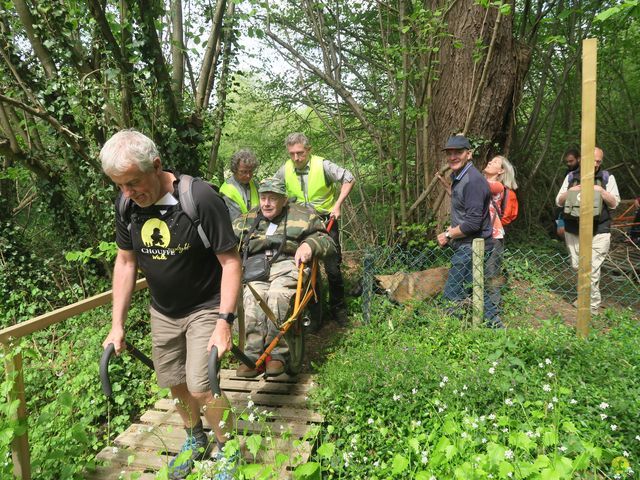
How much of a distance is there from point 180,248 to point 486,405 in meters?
2.26

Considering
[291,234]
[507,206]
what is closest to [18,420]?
[291,234]

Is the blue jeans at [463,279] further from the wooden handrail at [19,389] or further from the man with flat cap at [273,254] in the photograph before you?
the wooden handrail at [19,389]

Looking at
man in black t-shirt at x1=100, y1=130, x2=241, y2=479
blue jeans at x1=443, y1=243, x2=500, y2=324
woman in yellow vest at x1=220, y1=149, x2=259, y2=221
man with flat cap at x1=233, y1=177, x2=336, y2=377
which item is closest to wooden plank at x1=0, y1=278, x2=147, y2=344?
man in black t-shirt at x1=100, y1=130, x2=241, y2=479

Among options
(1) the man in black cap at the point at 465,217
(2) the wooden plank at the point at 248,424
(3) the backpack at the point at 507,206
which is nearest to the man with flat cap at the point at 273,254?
(2) the wooden plank at the point at 248,424

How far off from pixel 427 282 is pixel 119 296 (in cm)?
337

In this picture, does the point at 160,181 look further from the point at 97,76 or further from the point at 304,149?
the point at 97,76

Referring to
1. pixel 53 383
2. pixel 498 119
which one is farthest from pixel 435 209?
pixel 53 383

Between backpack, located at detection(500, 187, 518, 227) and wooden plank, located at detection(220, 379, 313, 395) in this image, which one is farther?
backpack, located at detection(500, 187, 518, 227)

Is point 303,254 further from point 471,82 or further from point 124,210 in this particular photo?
point 471,82

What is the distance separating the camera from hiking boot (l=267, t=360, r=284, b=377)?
332 cm

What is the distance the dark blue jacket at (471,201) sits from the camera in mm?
3840

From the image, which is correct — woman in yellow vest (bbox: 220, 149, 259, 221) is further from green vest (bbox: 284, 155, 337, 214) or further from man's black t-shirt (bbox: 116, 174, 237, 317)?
man's black t-shirt (bbox: 116, 174, 237, 317)

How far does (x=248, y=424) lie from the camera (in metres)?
3.06

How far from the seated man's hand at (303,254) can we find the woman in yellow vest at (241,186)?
1197 mm
